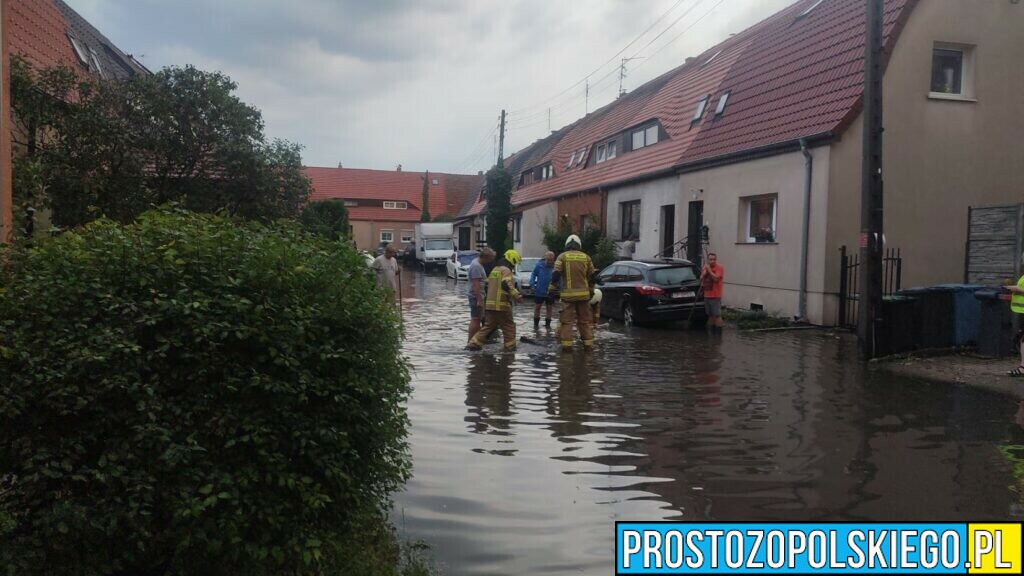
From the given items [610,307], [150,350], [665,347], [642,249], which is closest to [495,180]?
[642,249]

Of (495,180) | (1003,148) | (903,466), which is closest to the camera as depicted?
(903,466)

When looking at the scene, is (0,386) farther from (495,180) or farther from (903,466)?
(495,180)

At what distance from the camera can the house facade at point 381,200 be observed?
7069cm

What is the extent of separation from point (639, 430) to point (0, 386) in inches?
208

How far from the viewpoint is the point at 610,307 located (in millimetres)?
18391

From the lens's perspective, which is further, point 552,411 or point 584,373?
point 584,373

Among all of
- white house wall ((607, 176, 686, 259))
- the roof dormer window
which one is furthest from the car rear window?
the roof dormer window

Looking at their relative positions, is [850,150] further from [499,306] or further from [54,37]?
[54,37]

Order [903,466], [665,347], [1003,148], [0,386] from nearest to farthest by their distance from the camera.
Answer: [0,386], [903,466], [665,347], [1003,148]

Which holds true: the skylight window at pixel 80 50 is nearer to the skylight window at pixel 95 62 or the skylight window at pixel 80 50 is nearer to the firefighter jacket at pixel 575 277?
the skylight window at pixel 95 62

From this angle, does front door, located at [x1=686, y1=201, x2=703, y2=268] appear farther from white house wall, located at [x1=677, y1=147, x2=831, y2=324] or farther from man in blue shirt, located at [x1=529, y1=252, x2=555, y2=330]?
man in blue shirt, located at [x1=529, y1=252, x2=555, y2=330]

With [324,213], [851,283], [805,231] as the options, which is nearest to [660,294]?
[805,231]

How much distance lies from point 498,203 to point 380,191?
3309cm

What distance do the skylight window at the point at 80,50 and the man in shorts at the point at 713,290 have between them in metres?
17.4
